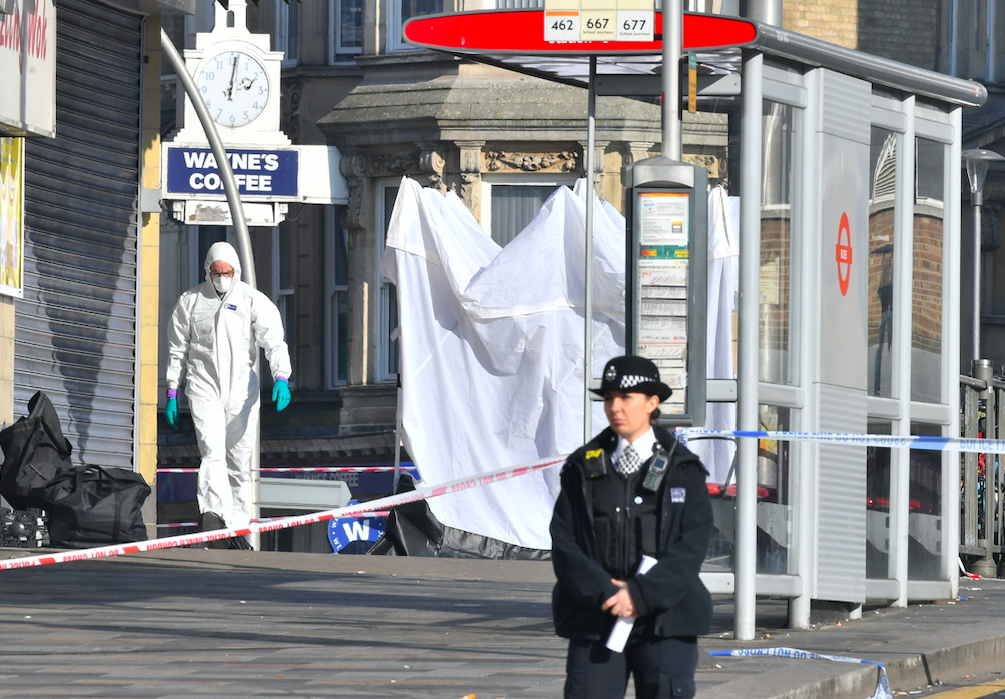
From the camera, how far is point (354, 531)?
17906 millimetres

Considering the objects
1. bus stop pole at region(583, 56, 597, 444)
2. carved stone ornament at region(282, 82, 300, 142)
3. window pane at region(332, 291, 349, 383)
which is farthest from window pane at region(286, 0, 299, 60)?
bus stop pole at region(583, 56, 597, 444)

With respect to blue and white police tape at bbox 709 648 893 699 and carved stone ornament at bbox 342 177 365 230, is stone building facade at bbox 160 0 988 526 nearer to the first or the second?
carved stone ornament at bbox 342 177 365 230

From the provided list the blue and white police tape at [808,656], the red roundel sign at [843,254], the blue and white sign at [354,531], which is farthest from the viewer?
the blue and white sign at [354,531]

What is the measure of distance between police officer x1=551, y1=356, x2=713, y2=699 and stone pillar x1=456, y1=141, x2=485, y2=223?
19605 mm

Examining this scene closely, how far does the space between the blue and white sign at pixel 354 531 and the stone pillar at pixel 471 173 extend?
7.47 metres

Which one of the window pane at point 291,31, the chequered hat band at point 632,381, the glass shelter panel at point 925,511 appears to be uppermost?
the window pane at point 291,31

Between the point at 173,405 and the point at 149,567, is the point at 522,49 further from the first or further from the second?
the point at 173,405

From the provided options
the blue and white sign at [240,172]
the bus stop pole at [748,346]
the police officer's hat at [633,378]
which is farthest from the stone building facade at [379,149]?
the police officer's hat at [633,378]

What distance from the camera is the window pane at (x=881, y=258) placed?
32.4 ft

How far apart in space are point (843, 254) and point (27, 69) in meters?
5.05

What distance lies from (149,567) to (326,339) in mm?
15264

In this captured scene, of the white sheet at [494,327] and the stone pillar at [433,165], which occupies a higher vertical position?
the stone pillar at [433,165]

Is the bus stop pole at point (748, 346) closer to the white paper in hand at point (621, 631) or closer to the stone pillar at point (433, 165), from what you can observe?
the white paper in hand at point (621, 631)

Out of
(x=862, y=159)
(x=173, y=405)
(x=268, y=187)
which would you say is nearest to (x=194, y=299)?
(x=173, y=405)
